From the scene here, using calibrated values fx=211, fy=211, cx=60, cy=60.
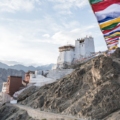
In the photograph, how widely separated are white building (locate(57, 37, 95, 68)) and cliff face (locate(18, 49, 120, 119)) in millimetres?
25206

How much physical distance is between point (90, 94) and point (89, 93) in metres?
0.55

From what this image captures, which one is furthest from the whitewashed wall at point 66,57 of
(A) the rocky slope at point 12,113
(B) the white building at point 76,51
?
(A) the rocky slope at point 12,113

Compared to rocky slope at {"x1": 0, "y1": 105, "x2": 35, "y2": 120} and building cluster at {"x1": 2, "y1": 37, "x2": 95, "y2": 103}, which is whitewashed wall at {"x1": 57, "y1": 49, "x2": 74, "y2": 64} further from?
rocky slope at {"x1": 0, "y1": 105, "x2": 35, "y2": 120}

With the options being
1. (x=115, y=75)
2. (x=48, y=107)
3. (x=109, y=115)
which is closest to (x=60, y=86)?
(x=48, y=107)

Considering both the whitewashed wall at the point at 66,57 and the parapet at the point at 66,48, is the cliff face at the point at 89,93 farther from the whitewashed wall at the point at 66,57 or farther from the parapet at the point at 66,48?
the parapet at the point at 66,48

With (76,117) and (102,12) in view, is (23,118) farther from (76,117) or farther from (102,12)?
(102,12)

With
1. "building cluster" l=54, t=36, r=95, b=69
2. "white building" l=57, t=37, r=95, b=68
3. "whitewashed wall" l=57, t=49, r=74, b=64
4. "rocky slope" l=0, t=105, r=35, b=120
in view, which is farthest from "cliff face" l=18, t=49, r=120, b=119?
"whitewashed wall" l=57, t=49, r=74, b=64

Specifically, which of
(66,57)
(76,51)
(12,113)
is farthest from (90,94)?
(66,57)

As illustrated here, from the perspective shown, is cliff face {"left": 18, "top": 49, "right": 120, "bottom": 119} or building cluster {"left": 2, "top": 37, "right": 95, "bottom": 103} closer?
cliff face {"left": 18, "top": 49, "right": 120, "bottom": 119}

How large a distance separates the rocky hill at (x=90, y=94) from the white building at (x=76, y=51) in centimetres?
2519

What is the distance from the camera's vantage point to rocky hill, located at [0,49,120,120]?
22969mm

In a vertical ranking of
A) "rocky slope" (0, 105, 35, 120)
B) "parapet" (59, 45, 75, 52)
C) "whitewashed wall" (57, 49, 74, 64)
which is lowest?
"rocky slope" (0, 105, 35, 120)

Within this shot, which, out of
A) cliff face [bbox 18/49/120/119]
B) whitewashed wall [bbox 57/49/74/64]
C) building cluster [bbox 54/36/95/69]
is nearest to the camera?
cliff face [bbox 18/49/120/119]

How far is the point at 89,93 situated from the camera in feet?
85.6
